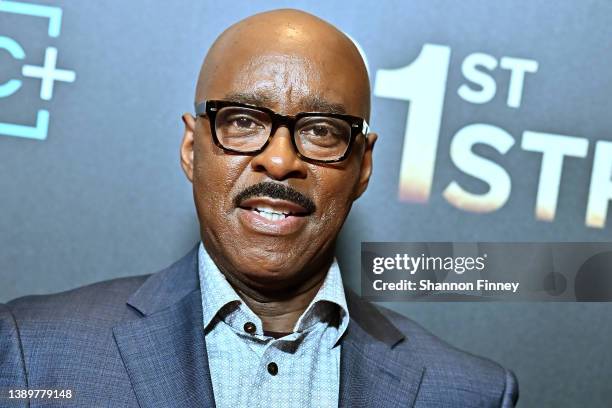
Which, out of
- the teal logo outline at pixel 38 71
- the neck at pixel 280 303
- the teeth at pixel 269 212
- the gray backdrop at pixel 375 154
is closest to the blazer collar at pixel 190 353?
the neck at pixel 280 303

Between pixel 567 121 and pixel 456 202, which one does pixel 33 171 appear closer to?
pixel 456 202

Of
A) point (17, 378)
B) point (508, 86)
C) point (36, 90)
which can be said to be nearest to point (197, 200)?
point (17, 378)

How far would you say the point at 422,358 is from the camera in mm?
1852

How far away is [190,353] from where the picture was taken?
1.66 meters

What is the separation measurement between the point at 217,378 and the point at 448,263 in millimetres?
777

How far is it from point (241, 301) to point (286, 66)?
0.48m

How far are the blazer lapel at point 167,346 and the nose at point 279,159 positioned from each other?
317 millimetres

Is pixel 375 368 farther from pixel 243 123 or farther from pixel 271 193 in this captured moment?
pixel 243 123

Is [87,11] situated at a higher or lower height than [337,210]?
higher

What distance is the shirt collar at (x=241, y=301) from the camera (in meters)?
1.72

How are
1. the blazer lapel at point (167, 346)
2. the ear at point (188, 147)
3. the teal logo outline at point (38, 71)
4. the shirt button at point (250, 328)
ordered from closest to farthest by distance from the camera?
1. the blazer lapel at point (167, 346)
2. the shirt button at point (250, 328)
3. the ear at point (188, 147)
4. the teal logo outline at point (38, 71)

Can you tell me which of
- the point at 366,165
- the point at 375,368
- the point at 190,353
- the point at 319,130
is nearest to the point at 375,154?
the point at 366,165

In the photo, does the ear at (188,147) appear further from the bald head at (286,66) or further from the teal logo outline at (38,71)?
the teal logo outline at (38,71)

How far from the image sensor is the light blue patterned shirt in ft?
5.49
